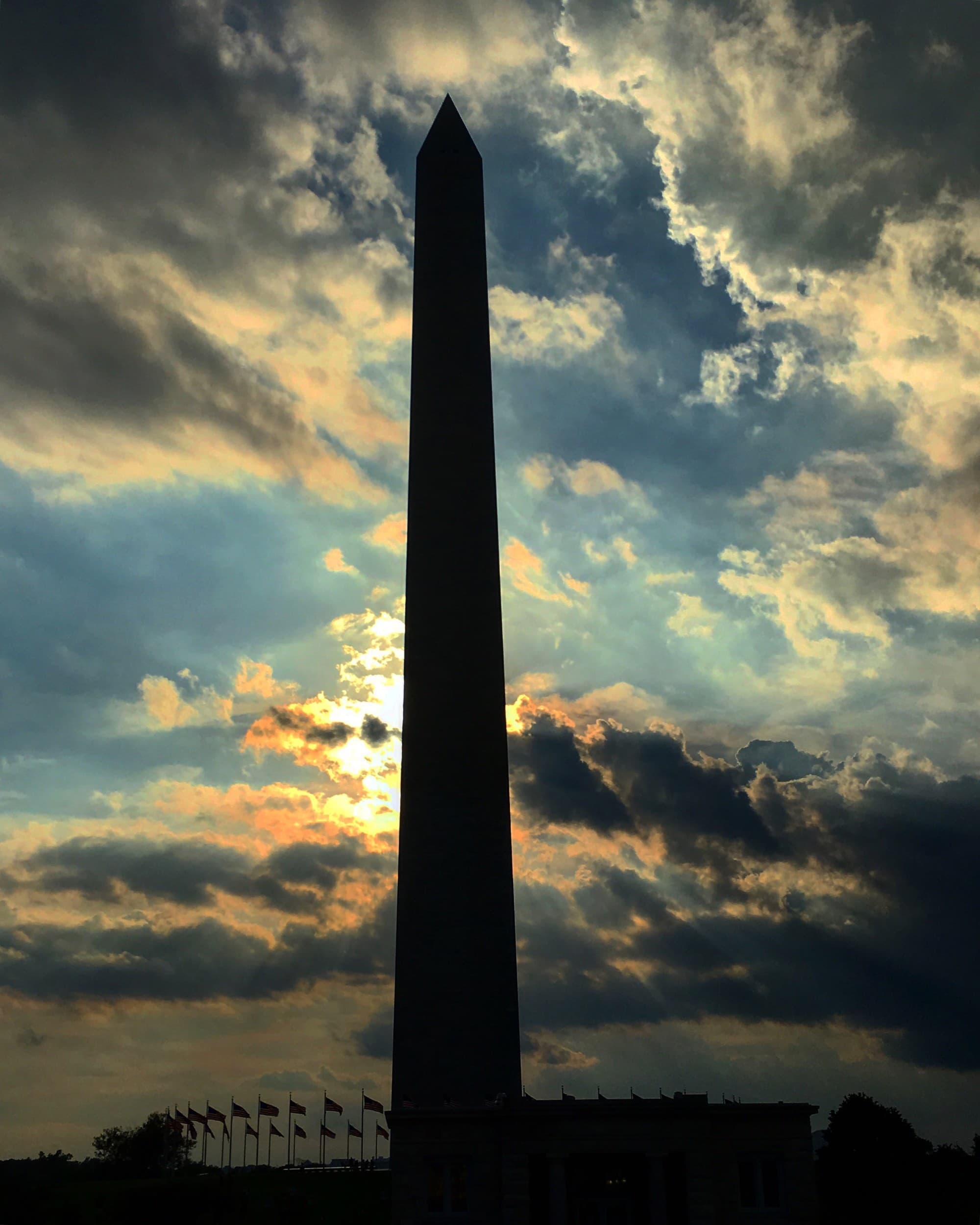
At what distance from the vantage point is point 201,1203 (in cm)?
8175

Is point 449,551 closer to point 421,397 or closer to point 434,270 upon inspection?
point 421,397

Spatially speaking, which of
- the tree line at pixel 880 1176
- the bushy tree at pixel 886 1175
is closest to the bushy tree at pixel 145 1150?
the tree line at pixel 880 1176

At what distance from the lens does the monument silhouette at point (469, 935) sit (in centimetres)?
4366

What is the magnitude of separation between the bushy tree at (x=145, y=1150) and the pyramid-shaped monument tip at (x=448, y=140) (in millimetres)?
122419

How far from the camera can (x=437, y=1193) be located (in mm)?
43844

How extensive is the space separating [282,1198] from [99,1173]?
68606mm

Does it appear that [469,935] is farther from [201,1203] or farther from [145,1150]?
[145,1150]

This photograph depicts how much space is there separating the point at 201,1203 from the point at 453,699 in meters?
46.4

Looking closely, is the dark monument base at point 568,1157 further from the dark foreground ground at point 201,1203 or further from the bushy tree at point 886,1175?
the bushy tree at point 886,1175

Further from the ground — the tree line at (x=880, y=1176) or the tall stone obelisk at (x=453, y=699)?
the tall stone obelisk at (x=453, y=699)

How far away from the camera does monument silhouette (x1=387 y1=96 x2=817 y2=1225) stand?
43.7m

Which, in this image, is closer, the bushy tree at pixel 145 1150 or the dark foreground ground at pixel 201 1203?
the dark foreground ground at pixel 201 1203

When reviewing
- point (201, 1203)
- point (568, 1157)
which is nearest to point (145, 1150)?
point (201, 1203)

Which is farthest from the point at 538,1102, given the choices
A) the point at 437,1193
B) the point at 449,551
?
the point at 449,551
